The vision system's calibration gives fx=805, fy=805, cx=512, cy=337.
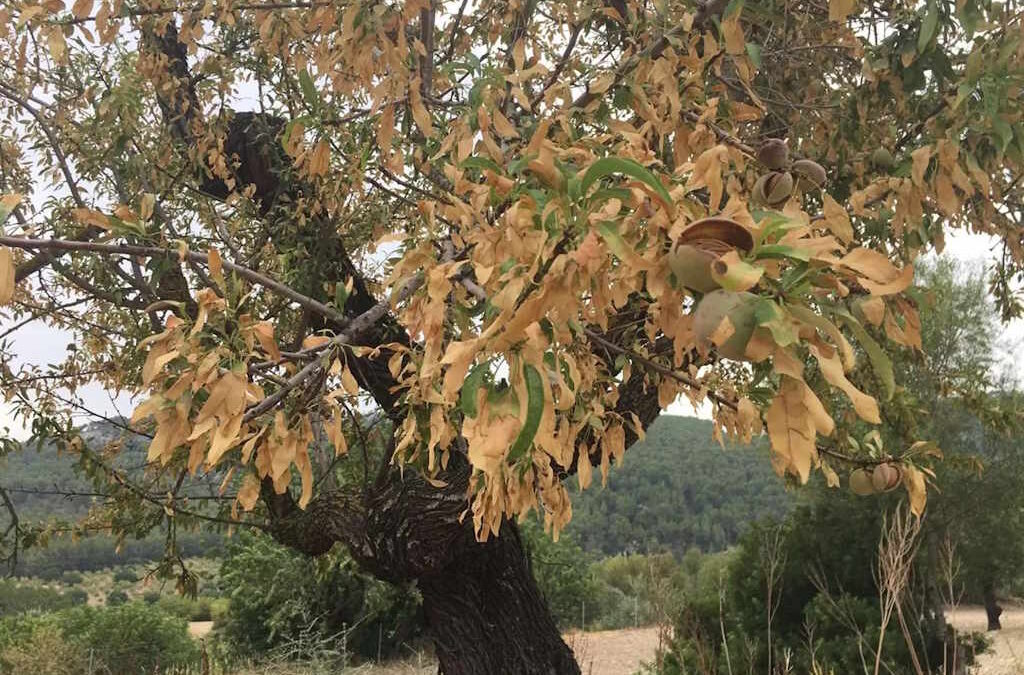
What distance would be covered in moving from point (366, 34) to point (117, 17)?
4.09ft

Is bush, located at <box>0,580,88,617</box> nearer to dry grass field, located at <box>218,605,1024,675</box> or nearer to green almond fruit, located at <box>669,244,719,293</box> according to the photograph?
dry grass field, located at <box>218,605,1024,675</box>

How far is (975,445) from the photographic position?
40.7ft

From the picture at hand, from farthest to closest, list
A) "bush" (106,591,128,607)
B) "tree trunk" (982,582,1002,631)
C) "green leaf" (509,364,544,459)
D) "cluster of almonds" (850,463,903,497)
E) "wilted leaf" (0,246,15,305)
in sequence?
"bush" (106,591,128,607) → "tree trunk" (982,582,1002,631) → "cluster of almonds" (850,463,903,497) → "wilted leaf" (0,246,15,305) → "green leaf" (509,364,544,459)

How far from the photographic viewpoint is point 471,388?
2.95 feet

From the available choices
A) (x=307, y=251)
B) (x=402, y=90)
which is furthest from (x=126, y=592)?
(x=402, y=90)

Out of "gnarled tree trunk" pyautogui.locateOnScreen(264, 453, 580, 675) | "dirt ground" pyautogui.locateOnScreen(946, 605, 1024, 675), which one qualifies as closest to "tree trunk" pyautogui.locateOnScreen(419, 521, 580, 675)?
"gnarled tree trunk" pyautogui.locateOnScreen(264, 453, 580, 675)

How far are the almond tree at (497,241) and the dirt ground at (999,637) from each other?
14.6ft

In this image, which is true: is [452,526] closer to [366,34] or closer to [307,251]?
[307,251]

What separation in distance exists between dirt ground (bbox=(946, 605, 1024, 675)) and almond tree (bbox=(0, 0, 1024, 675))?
446 cm

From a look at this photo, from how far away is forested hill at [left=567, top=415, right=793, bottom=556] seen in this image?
33.1m

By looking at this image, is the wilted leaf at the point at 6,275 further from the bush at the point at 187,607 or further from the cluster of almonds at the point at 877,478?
the bush at the point at 187,607

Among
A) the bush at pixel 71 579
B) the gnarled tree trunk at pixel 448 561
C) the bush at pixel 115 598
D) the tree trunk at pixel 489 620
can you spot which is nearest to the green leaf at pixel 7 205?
the gnarled tree trunk at pixel 448 561

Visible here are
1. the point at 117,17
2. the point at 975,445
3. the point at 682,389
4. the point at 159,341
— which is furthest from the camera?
the point at 975,445

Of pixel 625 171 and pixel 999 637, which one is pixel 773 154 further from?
pixel 999 637
